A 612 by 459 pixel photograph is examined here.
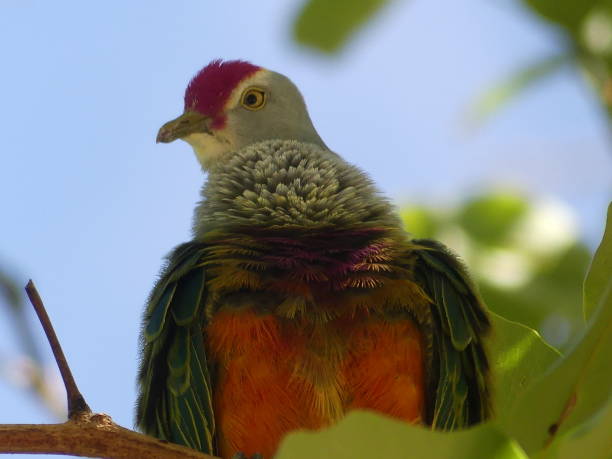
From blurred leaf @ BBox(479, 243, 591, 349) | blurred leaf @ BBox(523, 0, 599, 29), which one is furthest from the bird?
blurred leaf @ BBox(523, 0, 599, 29)

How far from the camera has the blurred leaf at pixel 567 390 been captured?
1.71 m

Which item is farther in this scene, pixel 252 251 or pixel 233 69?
pixel 233 69

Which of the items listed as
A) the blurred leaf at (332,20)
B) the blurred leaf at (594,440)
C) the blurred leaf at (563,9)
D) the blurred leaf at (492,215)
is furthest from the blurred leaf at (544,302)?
the blurred leaf at (594,440)

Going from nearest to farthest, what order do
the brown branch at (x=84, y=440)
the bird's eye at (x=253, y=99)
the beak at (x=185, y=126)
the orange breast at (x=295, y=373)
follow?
the brown branch at (x=84, y=440), the orange breast at (x=295, y=373), the beak at (x=185, y=126), the bird's eye at (x=253, y=99)

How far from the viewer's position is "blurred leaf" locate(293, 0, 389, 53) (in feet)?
11.8

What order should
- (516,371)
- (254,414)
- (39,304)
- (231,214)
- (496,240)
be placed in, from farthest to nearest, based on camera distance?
(496,240) → (231,214) → (254,414) → (516,371) → (39,304)

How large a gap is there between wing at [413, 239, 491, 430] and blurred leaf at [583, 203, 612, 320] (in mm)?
692

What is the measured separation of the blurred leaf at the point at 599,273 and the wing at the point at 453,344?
69 cm

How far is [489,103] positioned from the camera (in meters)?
A: 3.97

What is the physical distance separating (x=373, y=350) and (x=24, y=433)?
3.55 ft

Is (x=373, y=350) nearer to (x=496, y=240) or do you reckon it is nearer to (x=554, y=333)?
(x=554, y=333)

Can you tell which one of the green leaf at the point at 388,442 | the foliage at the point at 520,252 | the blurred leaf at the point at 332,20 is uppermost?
the blurred leaf at the point at 332,20

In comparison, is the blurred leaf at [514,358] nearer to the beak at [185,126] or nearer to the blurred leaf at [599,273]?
the blurred leaf at [599,273]

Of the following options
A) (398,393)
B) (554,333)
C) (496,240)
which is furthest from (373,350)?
(496,240)
